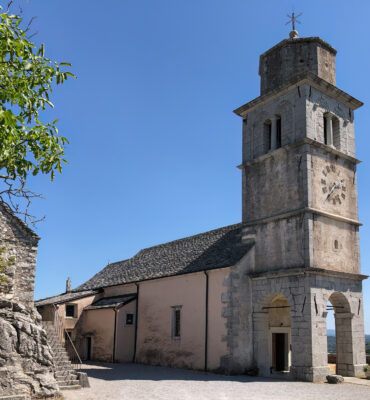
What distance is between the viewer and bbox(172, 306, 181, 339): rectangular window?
26.4 m

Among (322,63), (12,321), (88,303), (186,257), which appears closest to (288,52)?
(322,63)

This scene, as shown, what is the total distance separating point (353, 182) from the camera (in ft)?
80.5

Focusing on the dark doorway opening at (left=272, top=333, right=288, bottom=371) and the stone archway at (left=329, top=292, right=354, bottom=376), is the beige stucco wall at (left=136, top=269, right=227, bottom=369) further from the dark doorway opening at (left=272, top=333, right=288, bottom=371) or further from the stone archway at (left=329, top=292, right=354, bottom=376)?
the stone archway at (left=329, top=292, right=354, bottom=376)

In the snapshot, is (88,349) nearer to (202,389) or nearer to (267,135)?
(202,389)

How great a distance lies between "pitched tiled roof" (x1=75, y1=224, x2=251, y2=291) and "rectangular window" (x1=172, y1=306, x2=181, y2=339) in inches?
84.9

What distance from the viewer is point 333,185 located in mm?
23344

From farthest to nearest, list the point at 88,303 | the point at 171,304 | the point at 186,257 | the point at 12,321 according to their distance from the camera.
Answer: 1. the point at 88,303
2. the point at 186,257
3. the point at 171,304
4. the point at 12,321

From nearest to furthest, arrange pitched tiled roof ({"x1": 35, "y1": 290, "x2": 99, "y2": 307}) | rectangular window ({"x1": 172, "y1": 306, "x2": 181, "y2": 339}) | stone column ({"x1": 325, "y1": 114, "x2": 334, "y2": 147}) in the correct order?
stone column ({"x1": 325, "y1": 114, "x2": 334, "y2": 147}), rectangular window ({"x1": 172, "y1": 306, "x2": 181, "y2": 339}), pitched tiled roof ({"x1": 35, "y1": 290, "x2": 99, "y2": 307})

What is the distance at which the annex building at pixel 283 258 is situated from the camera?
2127cm

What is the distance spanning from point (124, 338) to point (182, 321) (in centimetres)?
600

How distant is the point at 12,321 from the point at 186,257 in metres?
17.6

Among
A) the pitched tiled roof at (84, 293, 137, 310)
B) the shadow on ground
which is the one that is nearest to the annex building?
the shadow on ground

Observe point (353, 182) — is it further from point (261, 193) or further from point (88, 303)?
point (88, 303)

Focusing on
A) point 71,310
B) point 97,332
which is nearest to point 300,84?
point 97,332
